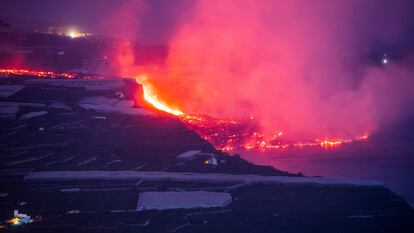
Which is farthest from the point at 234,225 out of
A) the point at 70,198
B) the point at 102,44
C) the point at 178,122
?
the point at 102,44

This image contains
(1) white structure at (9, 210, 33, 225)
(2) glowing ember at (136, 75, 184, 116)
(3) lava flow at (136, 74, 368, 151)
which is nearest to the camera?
(1) white structure at (9, 210, 33, 225)

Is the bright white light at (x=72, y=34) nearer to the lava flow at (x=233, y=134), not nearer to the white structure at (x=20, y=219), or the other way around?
the lava flow at (x=233, y=134)

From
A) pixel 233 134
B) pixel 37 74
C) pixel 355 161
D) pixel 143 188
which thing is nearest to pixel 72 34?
pixel 37 74

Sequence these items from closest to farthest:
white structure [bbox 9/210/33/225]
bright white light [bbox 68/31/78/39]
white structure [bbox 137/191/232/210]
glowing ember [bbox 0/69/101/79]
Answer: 1. white structure [bbox 9/210/33/225]
2. white structure [bbox 137/191/232/210]
3. glowing ember [bbox 0/69/101/79]
4. bright white light [bbox 68/31/78/39]

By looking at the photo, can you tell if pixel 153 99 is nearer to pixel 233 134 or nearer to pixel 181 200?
pixel 233 134

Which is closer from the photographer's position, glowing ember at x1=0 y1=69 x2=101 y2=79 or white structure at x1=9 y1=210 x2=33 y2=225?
white structure at x1=9 y1=210 x2=33 y2=225

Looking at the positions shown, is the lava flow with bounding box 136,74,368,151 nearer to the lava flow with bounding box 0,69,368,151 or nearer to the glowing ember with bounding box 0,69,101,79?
the lava flow with bounding box 0,69,368,151

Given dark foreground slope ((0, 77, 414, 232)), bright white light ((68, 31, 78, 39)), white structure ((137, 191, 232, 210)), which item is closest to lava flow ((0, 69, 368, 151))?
dark foreground slope ((0, 77, 414, 232))

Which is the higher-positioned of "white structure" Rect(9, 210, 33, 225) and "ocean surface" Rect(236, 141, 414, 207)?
"ocean surface" Rect(236, 141, 414, 207)
